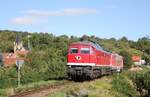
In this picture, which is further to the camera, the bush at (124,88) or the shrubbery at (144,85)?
the shrubbery at (144,85)

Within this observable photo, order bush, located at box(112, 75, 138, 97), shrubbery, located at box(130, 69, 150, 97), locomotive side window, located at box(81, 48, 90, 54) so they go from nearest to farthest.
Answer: bush, located at box(112, 75, 138, 97)
shrubbery, located at box(130, 69, 150, 97)
locomotive side window, located at box(81, 48, 90, 54)

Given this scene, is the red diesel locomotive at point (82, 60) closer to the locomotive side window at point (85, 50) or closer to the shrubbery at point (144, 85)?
the locomotive side window at point (85, 50)

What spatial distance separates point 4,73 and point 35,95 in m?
16.6

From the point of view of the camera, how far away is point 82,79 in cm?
3838

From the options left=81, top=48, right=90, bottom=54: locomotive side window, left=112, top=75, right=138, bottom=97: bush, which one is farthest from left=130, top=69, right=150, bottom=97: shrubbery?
left=81, top=48, right=90, bottom=54: locomotive side window

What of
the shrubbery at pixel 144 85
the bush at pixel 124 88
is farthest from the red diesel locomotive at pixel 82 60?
the shrubbery at pixel 144 85

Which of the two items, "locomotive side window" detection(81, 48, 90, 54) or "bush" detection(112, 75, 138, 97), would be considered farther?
"locomotive side window" detection(81, 48, 90, 54)

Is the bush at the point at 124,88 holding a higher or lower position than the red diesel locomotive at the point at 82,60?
lower

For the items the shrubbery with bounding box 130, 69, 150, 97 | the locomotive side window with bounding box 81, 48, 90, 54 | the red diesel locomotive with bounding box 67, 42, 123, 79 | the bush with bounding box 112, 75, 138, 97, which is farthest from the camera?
the locomotive side window with bounding box 81, 48, 90, 54

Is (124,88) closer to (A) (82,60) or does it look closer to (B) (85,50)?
(A) (82,60)

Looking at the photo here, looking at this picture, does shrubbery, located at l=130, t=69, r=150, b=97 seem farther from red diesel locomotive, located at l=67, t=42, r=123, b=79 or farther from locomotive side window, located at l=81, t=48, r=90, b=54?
locomotive side window, located at l=81, t=48, r=90, b=54

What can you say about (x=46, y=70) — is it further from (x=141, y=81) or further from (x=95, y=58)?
(x=141, y=81)

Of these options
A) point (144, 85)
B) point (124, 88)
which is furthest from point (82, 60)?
point (124, 88)

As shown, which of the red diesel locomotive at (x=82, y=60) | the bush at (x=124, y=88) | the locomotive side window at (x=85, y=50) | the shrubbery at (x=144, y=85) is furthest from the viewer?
the locomotive side window at (x=85, y=50)
